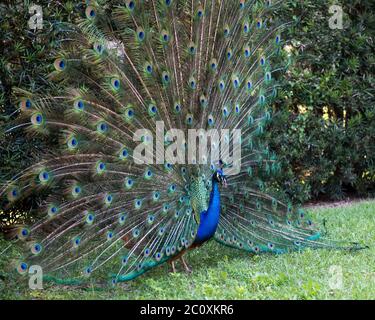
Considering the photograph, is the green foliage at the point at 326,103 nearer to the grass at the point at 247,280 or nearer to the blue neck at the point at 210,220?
the grass at the point at 247,280

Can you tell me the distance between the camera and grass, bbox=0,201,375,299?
14.9ft

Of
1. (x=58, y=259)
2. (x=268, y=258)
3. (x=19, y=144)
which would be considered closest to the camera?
(x=58, y=259)

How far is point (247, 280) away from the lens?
4941 mm

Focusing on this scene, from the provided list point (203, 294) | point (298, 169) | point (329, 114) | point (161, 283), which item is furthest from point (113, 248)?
point (329, 114)

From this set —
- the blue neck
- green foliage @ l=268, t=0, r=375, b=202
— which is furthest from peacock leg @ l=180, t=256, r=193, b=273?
green foliage @ l=268, t=0, r=375, b=202

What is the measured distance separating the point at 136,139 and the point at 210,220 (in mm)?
931

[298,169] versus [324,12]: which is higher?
[324,12]

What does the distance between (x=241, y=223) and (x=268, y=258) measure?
1.35ft

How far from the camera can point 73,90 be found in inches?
183

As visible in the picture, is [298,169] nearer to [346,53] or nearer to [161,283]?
[346,53]

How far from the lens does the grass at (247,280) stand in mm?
4551

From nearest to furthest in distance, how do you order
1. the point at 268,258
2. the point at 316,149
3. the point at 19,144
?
the point at 268,258 → the point at 19,144 → the point at 316,149

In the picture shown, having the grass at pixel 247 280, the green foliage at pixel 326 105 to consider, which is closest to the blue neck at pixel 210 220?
the grass at pixel 247 280

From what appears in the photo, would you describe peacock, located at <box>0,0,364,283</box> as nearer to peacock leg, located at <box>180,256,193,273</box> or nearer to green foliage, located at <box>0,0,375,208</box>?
peacock leg, located at <box>180,256,193,273</box>
